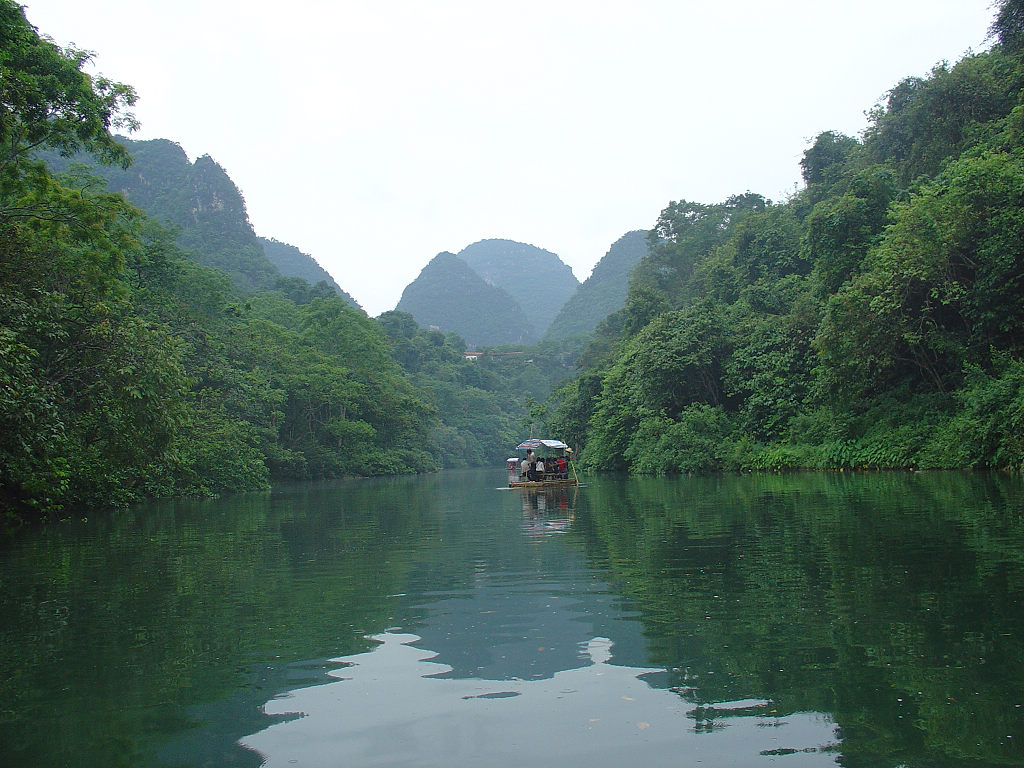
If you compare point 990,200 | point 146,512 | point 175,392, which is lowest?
point 146,512

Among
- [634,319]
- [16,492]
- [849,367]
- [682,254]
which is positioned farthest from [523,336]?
[16,492]

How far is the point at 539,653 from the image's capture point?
512cm

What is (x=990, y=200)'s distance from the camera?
2116cm

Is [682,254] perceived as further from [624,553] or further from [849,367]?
[624,553]

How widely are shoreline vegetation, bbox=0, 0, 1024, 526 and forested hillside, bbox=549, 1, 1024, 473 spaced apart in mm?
86

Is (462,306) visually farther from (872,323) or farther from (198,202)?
(872,323)

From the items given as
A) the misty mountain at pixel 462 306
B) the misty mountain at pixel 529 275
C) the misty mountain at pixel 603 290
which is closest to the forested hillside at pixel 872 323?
the misty mountain at pixel 603 290

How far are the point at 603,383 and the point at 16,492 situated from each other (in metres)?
31.7

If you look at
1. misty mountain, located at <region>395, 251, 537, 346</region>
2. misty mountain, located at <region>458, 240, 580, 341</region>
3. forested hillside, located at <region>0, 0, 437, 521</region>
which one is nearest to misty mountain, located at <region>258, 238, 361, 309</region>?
misty mountain, located at <region>395, 251, 537, 346</region>

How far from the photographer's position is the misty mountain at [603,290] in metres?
108

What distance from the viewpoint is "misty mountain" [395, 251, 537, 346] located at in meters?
139

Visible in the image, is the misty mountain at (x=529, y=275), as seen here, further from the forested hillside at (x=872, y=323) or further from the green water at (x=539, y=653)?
the green water at (x=539, y=653)

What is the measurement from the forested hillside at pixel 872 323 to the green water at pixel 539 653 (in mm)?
13672

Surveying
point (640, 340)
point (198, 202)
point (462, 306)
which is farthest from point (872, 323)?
point (462, 306)
